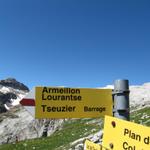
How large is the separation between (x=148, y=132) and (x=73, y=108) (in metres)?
1.52

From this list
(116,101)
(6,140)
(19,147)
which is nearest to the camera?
(116,101)

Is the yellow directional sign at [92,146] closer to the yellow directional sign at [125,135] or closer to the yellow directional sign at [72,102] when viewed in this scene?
the yellow directional sign at [125,135]

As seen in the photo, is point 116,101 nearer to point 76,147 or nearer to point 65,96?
point 65,96

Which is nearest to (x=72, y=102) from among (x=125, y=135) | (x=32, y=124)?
(x=125, y=135)

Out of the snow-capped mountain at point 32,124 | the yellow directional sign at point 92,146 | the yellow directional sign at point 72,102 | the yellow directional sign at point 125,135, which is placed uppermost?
the snow-capped mountain at point 32,124

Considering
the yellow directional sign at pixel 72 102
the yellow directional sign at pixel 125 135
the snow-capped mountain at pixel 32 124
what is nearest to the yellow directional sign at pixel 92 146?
the yellow directional sign at pixel 125 135

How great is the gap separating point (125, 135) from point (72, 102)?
3.58 ft

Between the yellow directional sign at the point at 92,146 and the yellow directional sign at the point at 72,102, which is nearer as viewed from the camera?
the yellow directional sign at the point at 92,146

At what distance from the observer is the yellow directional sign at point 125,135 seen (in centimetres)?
574

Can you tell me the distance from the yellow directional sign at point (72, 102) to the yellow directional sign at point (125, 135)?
1.20ft

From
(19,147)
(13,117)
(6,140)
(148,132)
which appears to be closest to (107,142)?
(148,132)

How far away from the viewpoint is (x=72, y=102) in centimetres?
673

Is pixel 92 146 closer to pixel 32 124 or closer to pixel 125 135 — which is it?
pixel 125 135

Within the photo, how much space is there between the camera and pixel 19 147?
38438mm
